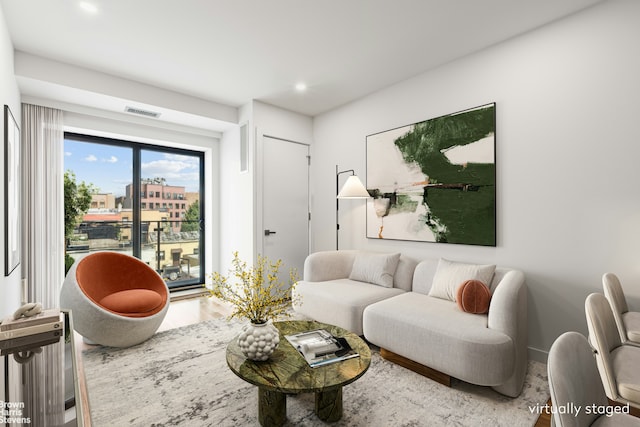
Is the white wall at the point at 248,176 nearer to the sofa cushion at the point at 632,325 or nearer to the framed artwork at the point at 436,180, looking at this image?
the framed artwork at the point at 436,180

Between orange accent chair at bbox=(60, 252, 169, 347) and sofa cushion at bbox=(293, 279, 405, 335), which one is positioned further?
sofa cushion at bbox=(293, 279, 405, 335)

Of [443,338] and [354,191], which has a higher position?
[354,191]

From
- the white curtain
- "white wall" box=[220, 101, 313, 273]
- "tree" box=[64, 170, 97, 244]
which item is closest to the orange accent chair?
the white curtain

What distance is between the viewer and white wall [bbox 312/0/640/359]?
2.20 metres

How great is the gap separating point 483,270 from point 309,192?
2.69 meters

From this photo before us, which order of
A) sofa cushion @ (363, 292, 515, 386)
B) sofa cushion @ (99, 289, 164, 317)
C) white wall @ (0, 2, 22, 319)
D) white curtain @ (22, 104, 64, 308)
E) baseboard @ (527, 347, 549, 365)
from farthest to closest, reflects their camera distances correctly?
1. white curtain @ (22, 104, 64, 308)
2. sofa cushion @ (99, 289, 164, 317)
3. baseboard @ (527, 347, 549, 365)
4. white wall @ (0, 2, 22, 319)
5. sofa cushion @ (363, 292, 515, 386)

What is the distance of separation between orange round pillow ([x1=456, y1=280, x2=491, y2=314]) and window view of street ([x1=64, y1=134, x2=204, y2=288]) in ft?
13.1

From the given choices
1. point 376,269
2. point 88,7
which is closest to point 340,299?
point 376,269

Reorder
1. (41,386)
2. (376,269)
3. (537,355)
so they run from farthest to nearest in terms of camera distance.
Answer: (376,269), (537,355), (41,386)

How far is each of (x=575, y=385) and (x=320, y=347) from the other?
1.27m

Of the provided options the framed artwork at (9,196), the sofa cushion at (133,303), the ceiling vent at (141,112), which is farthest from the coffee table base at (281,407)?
the ceiling vent at (141,112)

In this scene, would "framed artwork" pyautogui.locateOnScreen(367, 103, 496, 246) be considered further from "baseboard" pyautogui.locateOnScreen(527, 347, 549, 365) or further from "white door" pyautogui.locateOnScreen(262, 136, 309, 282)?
"white door" pyautogui.locateOnScreen(262, 136, 309, 282)

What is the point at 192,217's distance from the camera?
4984 mm

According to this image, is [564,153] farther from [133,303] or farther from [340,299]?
[133,303]
